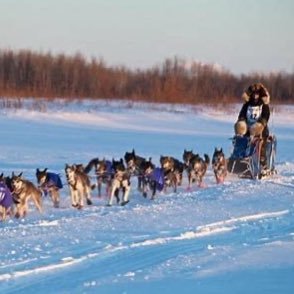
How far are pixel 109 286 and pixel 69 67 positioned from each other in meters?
50.6

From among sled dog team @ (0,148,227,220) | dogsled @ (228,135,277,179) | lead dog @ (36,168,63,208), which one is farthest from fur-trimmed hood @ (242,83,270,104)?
lead dog @ (36,168,63,208)

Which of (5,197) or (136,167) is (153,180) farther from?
(5,197)

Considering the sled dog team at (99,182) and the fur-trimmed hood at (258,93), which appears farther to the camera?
the fur-trimmed hood at (258,93)

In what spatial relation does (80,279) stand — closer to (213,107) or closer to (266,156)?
(266,156)

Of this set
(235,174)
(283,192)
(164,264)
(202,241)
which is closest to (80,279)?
(164,264)

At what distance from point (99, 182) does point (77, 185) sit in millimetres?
1015

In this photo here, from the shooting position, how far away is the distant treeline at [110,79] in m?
49.2

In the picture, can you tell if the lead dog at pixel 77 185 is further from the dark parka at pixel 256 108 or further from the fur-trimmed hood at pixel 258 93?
the fur-trimmed hood at pixel 258 93

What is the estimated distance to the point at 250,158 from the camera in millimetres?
12320

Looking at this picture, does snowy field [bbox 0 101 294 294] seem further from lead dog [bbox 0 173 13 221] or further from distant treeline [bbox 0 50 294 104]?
distant treeline [bbox 0 50 294 104]

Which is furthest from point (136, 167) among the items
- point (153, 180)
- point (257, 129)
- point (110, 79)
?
point (110, 79)

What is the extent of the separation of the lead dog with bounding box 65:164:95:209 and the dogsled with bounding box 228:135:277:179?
12.2 ft

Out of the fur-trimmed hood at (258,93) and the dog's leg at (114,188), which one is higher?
the fur-trimmed hood at (258,93)

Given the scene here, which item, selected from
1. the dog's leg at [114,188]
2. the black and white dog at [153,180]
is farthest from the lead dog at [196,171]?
the dog's leg at [114,188]
